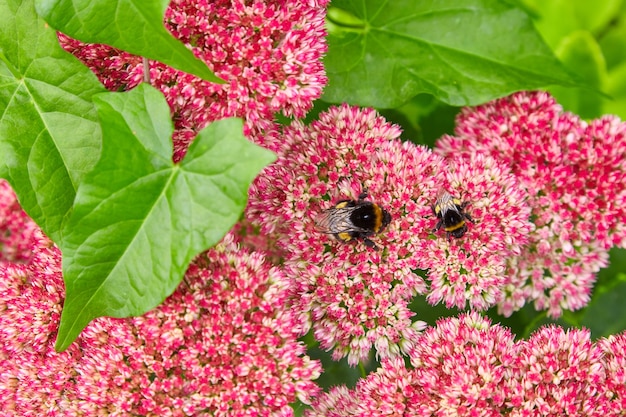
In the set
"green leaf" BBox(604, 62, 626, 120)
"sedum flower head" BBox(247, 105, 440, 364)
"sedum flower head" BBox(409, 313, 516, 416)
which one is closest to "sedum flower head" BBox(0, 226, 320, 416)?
"sedum flower head" BBox(247, 105, 440, 364)

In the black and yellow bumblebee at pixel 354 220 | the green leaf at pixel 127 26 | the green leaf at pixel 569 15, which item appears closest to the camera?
the green leaf at pixel 127 26

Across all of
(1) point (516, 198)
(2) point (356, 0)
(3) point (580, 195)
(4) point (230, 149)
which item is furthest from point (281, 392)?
(2) point (356, 0)

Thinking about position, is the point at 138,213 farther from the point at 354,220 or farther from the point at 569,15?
the point at 569,15

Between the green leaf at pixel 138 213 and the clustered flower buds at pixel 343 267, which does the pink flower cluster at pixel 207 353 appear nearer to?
the clustered flower buds at pixel 343 267

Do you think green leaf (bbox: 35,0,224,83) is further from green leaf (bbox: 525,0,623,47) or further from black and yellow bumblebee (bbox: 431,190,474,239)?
green leaf (bbox: 525,0,623,47)

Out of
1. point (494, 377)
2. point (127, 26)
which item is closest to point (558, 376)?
point (494, 377)

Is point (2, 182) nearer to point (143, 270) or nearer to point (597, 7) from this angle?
point (143, 270)

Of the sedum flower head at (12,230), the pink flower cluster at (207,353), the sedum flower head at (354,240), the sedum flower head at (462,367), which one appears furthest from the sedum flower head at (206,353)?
the sedum flower head at (12,230)
